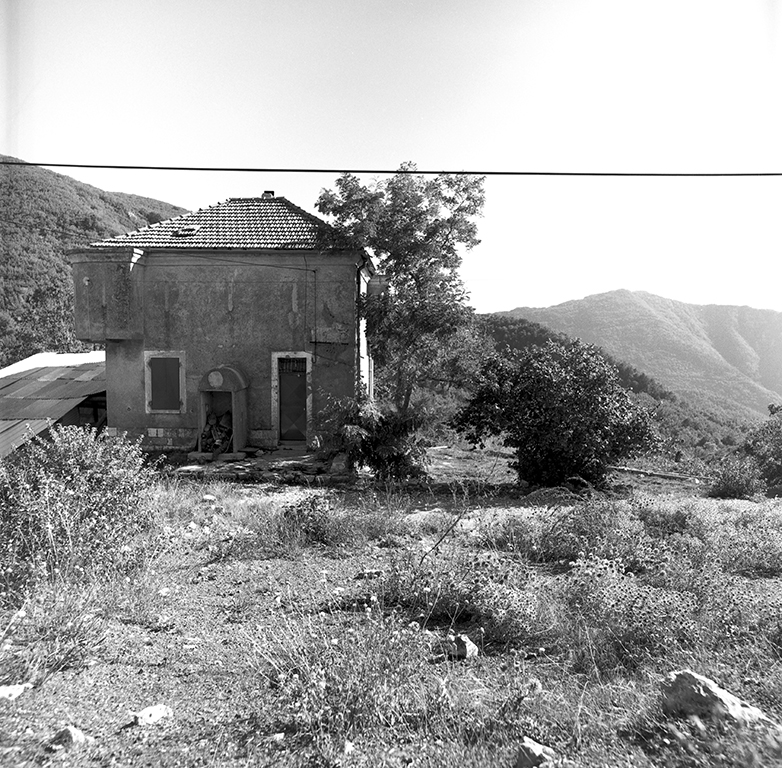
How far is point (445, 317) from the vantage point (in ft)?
49.0

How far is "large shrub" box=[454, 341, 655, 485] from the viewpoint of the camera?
12883 millimetres

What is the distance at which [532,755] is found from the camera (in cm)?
289

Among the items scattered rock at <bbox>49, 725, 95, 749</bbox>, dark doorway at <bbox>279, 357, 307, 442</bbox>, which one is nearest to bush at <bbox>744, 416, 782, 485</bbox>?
dark doorway at <bbox>279, 357, 307, 442</bbox>

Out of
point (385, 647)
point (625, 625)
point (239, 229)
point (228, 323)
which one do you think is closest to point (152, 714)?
point (385, 647)

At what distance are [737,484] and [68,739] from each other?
14.3 metres

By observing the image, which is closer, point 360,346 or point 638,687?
point 638,687

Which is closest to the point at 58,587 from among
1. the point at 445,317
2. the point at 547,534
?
the point at 547,534

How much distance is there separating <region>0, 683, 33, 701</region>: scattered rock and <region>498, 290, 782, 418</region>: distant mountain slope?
157 ft

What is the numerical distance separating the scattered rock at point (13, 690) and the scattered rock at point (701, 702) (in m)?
3.84

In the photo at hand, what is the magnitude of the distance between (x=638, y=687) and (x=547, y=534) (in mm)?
3674

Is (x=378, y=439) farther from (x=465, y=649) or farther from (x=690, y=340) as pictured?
(x=690, y=340)

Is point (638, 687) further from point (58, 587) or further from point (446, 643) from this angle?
point (58, 587)

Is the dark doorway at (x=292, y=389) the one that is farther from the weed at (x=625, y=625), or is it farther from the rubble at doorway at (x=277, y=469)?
the weed at (x=625, y=625)

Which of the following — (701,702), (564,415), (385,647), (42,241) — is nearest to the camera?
(701,702)
